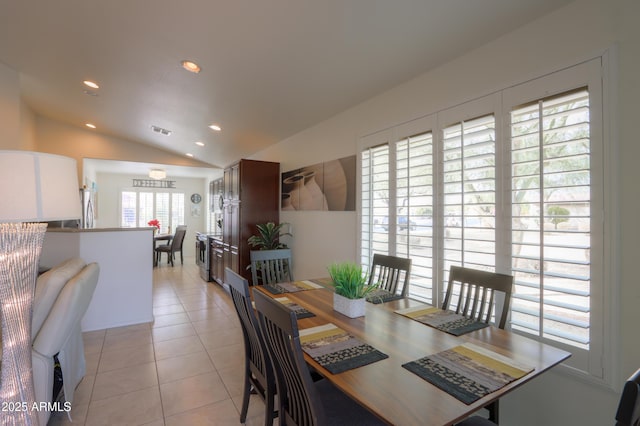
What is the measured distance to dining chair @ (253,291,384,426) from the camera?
1077 millimetres

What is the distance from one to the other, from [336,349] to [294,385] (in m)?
0.22

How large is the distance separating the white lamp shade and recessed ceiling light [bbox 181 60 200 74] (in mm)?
1698

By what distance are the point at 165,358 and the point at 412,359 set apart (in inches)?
99.8

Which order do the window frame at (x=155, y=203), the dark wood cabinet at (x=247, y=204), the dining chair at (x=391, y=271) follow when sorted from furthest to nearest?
the window frame at (x=155, y=203) → the dark wood cabinet at (x=247, y=204) → the dining chair at (x=391, y=271)

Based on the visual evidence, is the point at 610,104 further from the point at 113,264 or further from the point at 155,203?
the point at 155,203

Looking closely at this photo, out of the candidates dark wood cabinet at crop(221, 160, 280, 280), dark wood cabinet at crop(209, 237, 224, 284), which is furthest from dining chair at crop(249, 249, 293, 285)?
dark wood cabinet at crop(209, 237, 224, 284)

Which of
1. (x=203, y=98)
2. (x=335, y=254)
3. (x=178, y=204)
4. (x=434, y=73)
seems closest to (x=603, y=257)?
(x=434, y=73)

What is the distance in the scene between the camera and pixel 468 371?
1.13m

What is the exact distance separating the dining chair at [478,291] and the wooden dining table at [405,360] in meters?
0.20

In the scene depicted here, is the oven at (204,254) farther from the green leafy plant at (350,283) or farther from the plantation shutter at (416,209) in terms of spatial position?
the green leafy plant at (350,283)

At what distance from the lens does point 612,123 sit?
145 centimetres

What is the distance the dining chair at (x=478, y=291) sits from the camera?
67.0 inches

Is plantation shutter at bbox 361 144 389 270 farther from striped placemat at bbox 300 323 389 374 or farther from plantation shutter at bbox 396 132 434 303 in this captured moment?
striped placemat at bbox 300 323 389 374

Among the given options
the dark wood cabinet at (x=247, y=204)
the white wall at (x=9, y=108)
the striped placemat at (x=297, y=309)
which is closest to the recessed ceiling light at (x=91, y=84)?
the white wall at (x=9, y=108)
